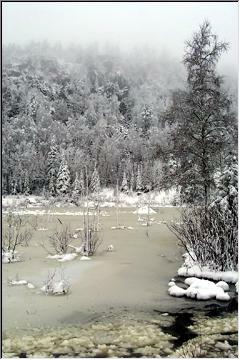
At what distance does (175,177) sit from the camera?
9.55 m

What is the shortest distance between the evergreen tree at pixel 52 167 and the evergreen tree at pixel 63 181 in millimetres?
287

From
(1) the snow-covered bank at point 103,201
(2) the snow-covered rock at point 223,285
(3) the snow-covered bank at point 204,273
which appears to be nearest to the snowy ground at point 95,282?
(3) the snow-covered bank at point 204,273

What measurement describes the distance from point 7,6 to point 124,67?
3.10m

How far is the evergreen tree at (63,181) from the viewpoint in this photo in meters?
19.3

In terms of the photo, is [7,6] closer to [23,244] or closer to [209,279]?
[209,279]

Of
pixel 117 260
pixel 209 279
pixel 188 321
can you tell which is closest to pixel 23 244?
pixel 117 260

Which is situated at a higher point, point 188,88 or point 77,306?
point 188,88

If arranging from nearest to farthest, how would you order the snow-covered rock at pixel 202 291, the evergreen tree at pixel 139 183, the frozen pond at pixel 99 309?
1. the frozen pond at pixel 99 309
2. the snow-covered rock at pixel 202 291
3. the evergreen tree at pixel 139 183

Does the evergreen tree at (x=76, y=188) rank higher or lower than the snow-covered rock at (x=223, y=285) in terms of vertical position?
higher

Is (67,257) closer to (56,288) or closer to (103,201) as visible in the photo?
(56,288)

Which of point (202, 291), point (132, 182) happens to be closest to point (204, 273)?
point (202, 291)

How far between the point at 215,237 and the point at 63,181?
13.3 metres

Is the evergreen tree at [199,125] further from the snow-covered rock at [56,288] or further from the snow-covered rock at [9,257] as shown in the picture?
the snow-covered rock at [9,257]

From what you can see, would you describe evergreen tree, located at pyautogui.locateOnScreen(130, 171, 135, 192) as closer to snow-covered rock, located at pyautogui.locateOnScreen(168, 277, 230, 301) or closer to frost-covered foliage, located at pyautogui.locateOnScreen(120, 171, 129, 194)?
frost-covered foliage, located at pyautogui.locateOnScreen(120, 171, 129, 194)
